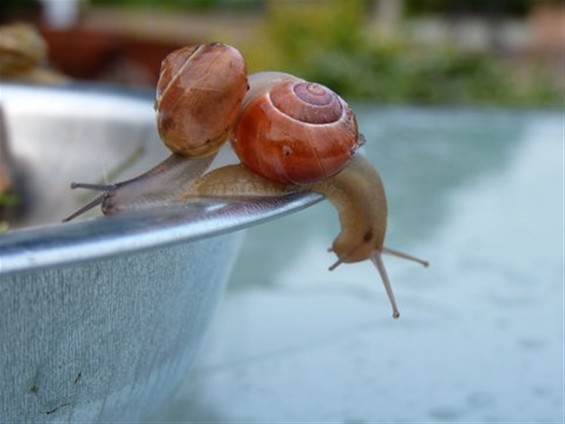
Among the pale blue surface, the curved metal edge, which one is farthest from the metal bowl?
the pale blue surface

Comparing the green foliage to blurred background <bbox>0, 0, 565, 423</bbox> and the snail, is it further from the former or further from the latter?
the snail

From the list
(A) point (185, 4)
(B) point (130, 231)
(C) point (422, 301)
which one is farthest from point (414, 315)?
(A) point (185, 4)

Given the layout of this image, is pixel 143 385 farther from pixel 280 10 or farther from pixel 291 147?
pixel 280 10

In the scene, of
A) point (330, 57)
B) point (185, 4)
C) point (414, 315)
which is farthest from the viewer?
point (185, 4)

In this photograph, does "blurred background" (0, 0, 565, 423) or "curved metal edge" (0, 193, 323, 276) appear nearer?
"curved metal edge" (0, 193, 323, 276)

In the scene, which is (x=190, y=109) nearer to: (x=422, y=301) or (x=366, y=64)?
(x=422, y=301)

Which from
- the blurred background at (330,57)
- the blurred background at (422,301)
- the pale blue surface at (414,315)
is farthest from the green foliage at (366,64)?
the pale blue surface at (414,315)
